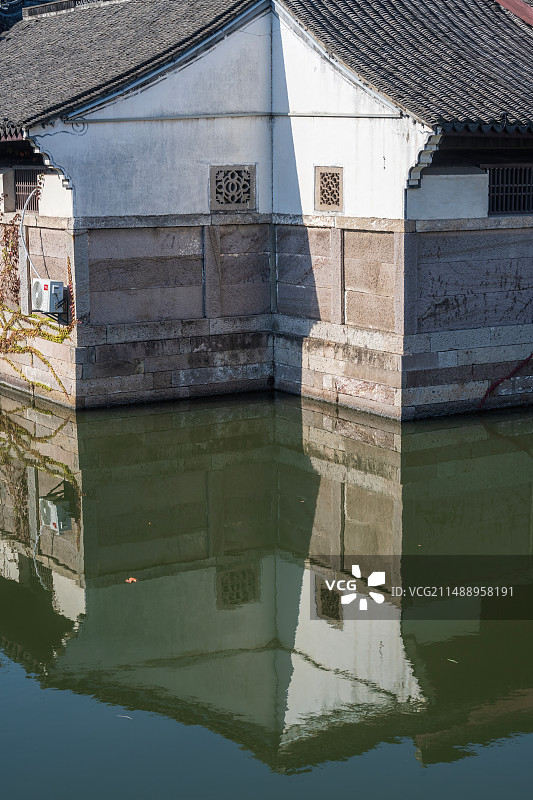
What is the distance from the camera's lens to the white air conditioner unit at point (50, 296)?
46.6 ft

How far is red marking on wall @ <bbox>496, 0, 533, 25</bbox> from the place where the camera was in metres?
15.7

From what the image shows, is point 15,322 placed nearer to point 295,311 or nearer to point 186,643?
point 295,311

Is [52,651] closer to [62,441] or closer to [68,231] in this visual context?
[62,441]

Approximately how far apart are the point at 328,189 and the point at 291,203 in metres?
0.76

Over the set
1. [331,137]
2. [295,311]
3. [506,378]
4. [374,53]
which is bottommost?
[506,378]

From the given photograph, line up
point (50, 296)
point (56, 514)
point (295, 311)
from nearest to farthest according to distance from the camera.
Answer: point (56, 514) → point (50, 296) → point (295, 311)

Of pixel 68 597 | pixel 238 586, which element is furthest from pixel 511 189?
pixel 68 597

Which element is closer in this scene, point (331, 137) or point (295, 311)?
point (331, 137)

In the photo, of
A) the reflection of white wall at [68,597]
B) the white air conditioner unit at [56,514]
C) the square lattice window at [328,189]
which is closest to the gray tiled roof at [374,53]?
the square lattice window at [328,189]

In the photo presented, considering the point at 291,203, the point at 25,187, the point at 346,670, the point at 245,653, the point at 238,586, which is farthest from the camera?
the point at 25,187

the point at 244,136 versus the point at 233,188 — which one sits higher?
the point at 244,136

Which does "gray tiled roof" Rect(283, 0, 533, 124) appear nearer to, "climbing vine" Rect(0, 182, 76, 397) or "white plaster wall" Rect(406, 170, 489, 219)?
"white plaster wall" Rect(406, 170, 489, 219)

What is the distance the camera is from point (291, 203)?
14906mm

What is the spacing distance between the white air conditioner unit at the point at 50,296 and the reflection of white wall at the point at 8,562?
4537 millimetres
